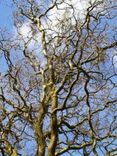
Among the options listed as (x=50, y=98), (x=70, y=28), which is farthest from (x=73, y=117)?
(x=70, y=28)

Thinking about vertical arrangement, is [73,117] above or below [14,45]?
below

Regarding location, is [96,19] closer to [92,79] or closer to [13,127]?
[92,79]

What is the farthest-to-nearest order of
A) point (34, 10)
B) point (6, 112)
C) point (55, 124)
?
1. point (34, 10)
2. point (6, 112)
3. point (55, 124)

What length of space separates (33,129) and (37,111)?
88cm

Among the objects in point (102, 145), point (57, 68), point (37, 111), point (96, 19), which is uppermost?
point (96, 19)

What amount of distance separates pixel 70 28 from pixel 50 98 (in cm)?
294

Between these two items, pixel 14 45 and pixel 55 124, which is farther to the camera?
pixel 14 45

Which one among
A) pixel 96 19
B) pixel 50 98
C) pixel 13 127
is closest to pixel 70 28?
pixel 96 19

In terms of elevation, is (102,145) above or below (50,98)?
below

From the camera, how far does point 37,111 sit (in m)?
20.0

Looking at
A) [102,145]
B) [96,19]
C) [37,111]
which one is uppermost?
[96,19]

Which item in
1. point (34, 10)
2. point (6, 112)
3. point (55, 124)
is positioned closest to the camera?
point (55, 124)

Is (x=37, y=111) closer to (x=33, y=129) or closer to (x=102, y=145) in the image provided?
(x=33, y=129)

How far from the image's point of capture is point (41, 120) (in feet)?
63.0
